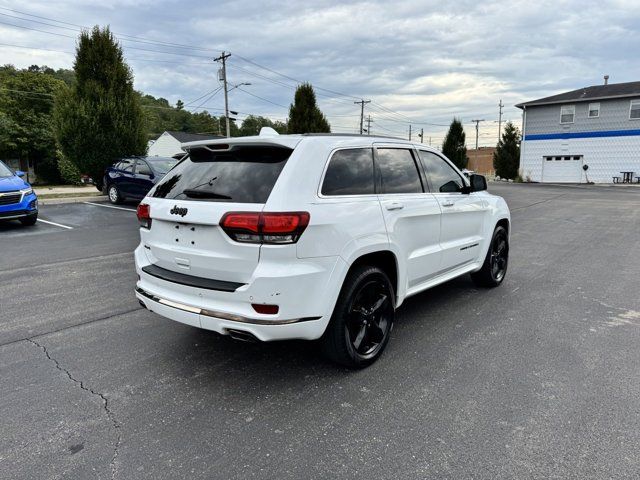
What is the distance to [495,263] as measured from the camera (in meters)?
5.86

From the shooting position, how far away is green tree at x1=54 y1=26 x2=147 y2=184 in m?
17.4

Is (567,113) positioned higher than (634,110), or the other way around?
(567,113)

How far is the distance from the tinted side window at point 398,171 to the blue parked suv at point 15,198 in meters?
9.80

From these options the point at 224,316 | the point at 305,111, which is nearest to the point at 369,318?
the point at 224,316

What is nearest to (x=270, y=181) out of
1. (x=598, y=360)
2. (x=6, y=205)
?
(x=598, y=360)

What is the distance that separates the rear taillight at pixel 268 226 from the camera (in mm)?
2928

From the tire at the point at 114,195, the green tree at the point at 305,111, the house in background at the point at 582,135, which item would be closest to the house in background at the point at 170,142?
the green tree at the point at 305,111

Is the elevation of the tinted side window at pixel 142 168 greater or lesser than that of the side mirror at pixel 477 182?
greater

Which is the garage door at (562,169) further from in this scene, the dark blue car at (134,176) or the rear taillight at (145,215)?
the rear taillight at (145,215)

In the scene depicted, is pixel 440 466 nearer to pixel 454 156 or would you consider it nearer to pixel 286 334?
pixel 286 334

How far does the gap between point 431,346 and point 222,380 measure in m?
1.84

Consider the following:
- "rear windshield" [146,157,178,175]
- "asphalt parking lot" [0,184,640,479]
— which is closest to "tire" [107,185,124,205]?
"rear windshield" [146,157,178,175]

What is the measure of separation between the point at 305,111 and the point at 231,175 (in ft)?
78.5

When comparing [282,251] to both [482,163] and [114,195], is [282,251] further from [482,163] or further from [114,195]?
[482,163]
